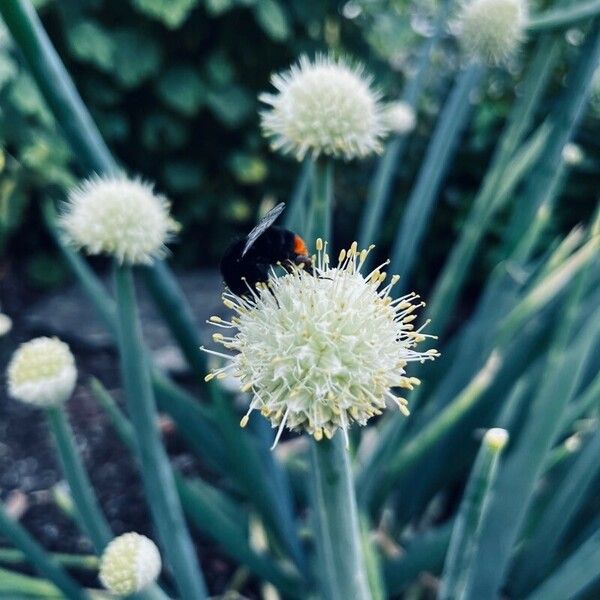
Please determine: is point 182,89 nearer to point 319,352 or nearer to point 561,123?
point 561,123

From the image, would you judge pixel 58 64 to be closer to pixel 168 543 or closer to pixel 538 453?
pixel 168 543

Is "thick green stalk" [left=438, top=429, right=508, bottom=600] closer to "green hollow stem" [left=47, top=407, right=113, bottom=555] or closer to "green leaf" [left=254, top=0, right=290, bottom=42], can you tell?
"green hollow stem" [left=47, top=407, right=113, bottom=555]

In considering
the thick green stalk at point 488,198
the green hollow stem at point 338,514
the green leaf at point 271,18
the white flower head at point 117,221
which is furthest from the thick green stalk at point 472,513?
the green leaf at point 271,18

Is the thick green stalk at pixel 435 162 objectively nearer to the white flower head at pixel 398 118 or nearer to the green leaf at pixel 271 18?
the white flower head at pixel 398 118

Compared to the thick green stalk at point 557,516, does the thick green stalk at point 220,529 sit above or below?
above

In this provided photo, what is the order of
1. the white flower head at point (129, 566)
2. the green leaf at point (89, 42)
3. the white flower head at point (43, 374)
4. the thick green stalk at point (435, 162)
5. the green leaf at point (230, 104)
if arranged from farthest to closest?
the green leaf at point (230, 104) → the green leaf at point (89, 42) → the thick green stalk at point (435, 162) → the white flower head at point (43, 374) → the white flower head at point (129, 566)

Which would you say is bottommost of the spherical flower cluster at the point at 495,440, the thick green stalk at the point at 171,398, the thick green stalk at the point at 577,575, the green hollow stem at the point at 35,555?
the thick green stalk at the point at 577,575

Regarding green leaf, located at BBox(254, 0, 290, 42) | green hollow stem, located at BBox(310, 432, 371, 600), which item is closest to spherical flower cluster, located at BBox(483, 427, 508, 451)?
green hollow stem, located at BBox(310, 432, 371, 600)
